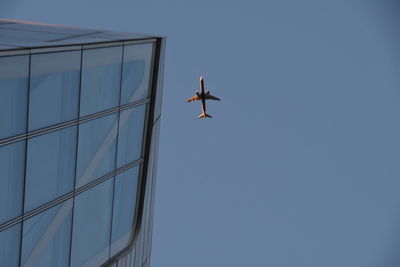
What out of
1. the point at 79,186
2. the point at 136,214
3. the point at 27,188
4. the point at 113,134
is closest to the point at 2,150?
the point at 27,188

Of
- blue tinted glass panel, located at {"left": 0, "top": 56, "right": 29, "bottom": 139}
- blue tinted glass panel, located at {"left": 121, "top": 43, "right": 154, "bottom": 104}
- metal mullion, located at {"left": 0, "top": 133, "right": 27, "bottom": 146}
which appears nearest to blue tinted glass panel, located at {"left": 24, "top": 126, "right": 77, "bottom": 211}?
metal mullion, located at {"left": 0, "top": 133, "right": 27, "bottom": 146}

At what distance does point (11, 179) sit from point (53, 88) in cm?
283

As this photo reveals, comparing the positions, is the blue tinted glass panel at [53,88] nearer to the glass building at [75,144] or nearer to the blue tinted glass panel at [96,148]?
the glass building at [75,144]

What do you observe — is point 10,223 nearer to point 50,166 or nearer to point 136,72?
point 50,166

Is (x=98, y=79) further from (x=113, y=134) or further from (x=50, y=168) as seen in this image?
(x=50, y=168)

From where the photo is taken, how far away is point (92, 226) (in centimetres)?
1962

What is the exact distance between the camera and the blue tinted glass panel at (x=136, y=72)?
70.2 ft

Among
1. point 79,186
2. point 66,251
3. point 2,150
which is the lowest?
point 66,251

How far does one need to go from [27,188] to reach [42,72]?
9.50 ft

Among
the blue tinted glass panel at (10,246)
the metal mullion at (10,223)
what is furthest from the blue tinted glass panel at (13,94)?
the blue tinted glass panel at (10,246)

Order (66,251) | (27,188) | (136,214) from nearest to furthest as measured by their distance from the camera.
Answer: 1. (27,188)
2. (66,251)
3. (136,214)

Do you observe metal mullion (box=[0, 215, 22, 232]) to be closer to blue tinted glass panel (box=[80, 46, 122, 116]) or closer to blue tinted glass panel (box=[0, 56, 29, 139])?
blue tinted glass panel (box=[0, 56, 29, 139])

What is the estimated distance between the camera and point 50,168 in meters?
16.5

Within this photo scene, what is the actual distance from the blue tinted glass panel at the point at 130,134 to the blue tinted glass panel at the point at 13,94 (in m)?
6.58
